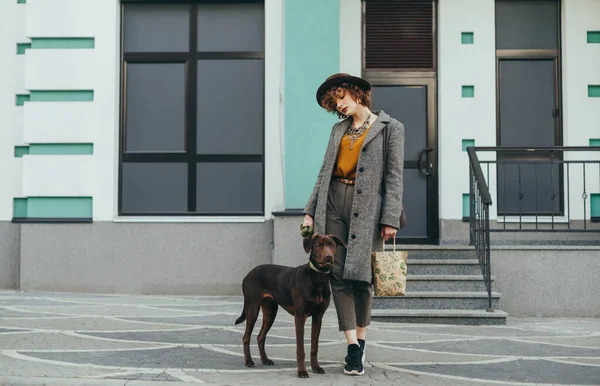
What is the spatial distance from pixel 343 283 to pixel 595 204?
6.04 metres

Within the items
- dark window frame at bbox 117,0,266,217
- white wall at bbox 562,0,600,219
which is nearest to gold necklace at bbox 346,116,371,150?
dark window frame at bbox 117,0,266,217

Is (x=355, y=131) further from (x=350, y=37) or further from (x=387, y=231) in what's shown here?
(x=350, y=37)

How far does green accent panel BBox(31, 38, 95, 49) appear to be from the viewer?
10516 mm

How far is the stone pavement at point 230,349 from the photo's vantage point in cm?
530

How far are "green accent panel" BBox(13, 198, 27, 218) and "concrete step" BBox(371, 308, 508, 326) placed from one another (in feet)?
16.9

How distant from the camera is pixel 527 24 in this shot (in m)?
10.8

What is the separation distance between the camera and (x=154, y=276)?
1039 centimetres

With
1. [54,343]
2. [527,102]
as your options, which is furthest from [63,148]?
[527,102]

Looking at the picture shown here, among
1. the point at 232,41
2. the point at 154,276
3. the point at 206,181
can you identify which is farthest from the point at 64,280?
the point at 232,41

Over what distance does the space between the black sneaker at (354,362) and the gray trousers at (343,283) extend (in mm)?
148

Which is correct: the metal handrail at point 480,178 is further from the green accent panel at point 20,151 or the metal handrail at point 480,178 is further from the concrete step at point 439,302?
the green accent panel at point 20,151

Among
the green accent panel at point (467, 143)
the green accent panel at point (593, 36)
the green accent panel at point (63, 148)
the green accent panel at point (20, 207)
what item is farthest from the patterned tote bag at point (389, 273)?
the green accent panel at point (20, 207)

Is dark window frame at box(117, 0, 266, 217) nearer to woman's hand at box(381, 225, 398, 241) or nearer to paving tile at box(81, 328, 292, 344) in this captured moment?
paving tile at box(81, 328, 292, 344)

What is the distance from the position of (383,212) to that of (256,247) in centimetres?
510
